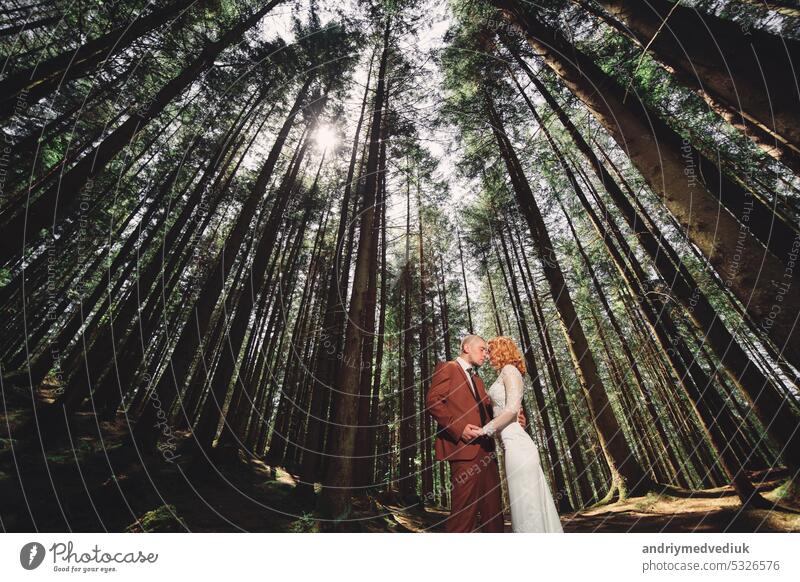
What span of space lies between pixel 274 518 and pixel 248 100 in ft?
42.6

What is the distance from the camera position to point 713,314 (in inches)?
255

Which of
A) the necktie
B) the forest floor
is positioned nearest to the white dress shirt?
the necktie

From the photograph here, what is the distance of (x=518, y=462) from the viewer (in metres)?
3.06

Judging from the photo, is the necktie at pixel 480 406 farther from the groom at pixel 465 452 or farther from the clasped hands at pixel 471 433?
the clasped hands at pixel 471 433

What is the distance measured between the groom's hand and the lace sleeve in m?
0.07

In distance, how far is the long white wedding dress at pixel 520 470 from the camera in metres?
2.94

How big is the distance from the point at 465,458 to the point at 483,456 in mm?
201

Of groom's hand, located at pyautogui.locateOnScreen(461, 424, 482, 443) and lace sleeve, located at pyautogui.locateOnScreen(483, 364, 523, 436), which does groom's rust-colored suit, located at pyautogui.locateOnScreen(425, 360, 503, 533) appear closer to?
groom's hand, located at pyautogui.locateOnScreen(461, 424, 482, 443)

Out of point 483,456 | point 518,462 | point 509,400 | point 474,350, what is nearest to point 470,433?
point 483,456

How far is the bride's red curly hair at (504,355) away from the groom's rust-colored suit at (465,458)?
1.56 feet

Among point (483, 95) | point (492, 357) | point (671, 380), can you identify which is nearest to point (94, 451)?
point (492, 357)

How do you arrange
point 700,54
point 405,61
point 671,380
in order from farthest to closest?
point 671,380 → point 405,61 → point 700,54
